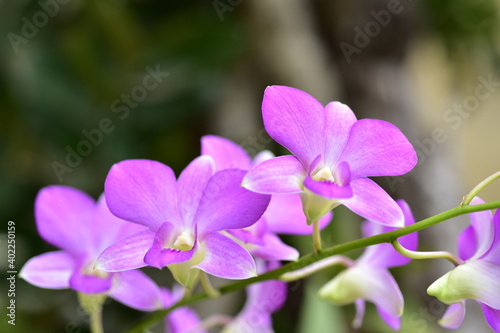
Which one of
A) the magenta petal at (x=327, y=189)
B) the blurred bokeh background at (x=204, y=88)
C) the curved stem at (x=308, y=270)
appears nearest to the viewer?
the magenta petal at (x=327, y=189)

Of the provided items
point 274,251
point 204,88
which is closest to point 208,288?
point 274,251

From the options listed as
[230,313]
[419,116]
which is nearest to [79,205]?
[230,313]

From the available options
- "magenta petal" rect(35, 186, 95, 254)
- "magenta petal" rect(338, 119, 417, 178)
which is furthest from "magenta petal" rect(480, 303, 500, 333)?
"magenta petal" rect(35, 186, 95, 254)

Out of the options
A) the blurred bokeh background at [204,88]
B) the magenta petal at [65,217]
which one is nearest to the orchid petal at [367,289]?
the magenta petal at [65,217]

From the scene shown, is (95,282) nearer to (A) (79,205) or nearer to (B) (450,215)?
(A) (79,205)

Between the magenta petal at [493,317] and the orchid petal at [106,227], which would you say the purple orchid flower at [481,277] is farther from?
the orchid petal at [106,227]

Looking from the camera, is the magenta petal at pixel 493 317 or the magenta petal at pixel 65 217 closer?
the magenta petal at pixel 493 317

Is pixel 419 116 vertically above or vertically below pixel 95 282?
below
